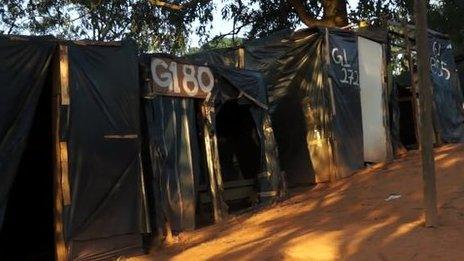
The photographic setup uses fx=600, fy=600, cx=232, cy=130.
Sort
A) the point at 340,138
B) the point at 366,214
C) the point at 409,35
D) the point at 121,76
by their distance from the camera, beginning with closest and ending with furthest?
the point at 121,76, the point at 366,214, the point at 340,138, the point at 409,35

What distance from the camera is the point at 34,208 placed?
907cm

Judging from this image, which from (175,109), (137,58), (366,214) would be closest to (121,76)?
(137,58)

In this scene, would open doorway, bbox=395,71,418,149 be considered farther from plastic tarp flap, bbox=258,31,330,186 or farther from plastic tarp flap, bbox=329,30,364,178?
plastic tarp flap, bbox=258,31,330,186

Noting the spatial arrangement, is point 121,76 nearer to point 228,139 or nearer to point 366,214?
point 366,214

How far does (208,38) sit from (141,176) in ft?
41.0

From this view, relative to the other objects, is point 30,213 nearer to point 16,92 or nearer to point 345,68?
point 16,92

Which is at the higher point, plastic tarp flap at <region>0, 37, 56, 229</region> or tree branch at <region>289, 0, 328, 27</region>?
tree branch at <region>289, 0, 328, 27</region>

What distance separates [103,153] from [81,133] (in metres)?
0.38

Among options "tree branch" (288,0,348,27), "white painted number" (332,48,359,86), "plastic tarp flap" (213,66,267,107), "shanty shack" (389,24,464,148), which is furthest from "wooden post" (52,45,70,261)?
"tree branch" (288,0,348,27)

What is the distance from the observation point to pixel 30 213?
906 cm

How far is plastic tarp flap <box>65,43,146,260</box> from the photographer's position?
7.09m

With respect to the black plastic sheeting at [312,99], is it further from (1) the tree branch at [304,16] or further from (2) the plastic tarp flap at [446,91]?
(1) the tree branch at [304,16]

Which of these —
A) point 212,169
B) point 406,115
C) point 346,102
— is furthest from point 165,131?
point 406,115

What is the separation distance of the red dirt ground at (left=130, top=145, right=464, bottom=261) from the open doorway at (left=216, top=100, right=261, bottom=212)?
0.86 m
